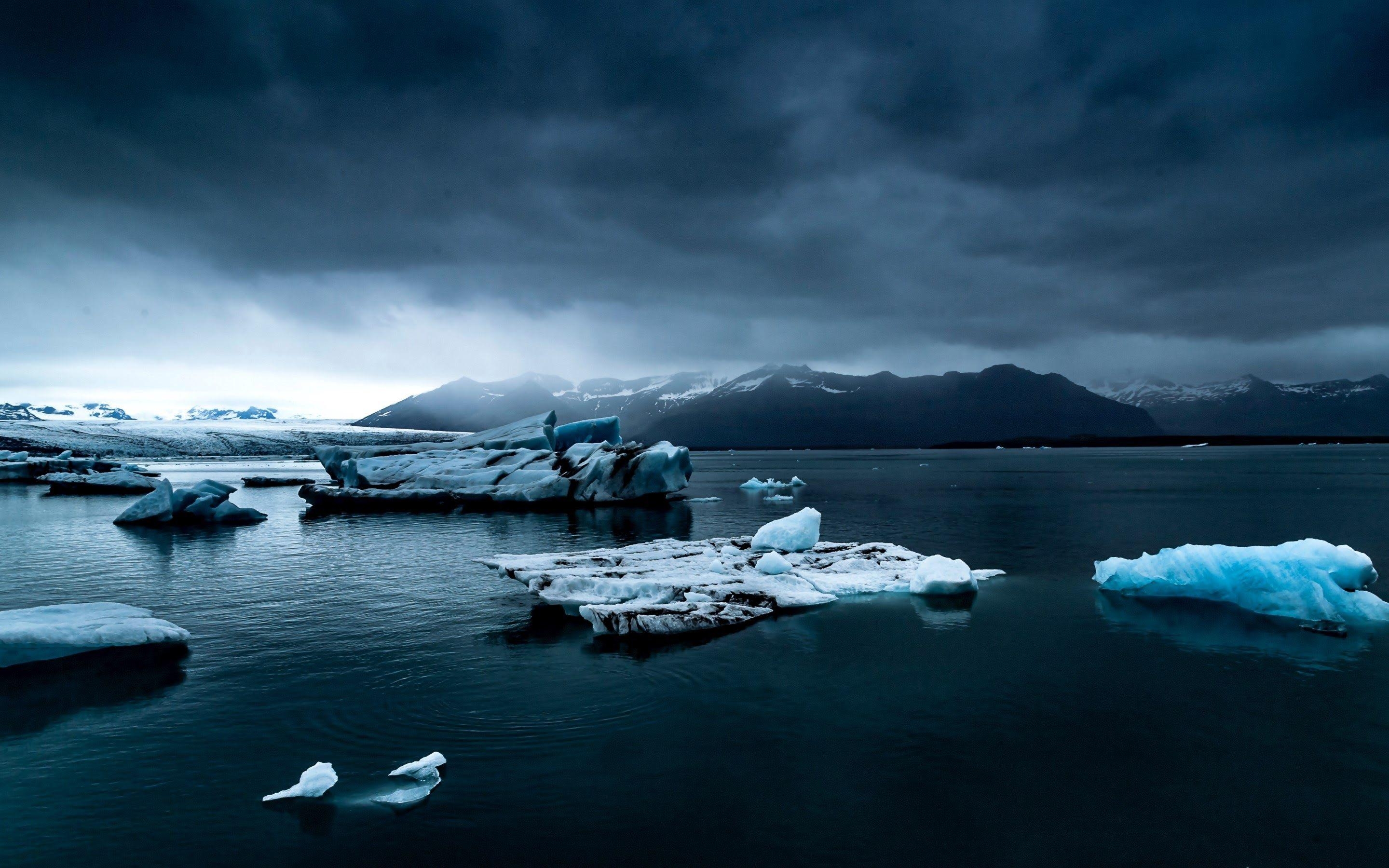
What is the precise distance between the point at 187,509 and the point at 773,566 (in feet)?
107

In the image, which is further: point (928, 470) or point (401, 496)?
point (928, 470)

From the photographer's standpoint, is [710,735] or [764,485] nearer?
[710,735]

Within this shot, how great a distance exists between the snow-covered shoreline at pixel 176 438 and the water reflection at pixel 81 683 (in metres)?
76.8

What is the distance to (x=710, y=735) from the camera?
8.99 meters

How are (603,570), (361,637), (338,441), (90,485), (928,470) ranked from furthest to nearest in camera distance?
(338,441) < (928,470) < (90,485) < (603,570) < (361,637)

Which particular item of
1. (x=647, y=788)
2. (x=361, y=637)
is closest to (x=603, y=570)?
(x=361, y=637)

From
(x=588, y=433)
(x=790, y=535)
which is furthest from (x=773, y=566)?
(x=588, y=433)

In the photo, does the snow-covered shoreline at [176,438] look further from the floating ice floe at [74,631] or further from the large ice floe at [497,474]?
the floating ice floe at [74,631]

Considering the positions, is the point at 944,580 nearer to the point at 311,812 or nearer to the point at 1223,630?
the point at 1223,630

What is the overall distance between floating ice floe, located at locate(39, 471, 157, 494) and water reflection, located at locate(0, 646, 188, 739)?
50.8m

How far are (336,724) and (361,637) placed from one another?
469cm

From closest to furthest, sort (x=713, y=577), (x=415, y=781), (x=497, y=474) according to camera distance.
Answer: (x=415, y=781) → (x=713, y=577) → (x=497, y=474)

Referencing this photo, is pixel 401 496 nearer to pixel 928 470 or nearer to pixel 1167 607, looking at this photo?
pixel 1167 607

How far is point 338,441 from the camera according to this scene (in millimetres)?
141375
